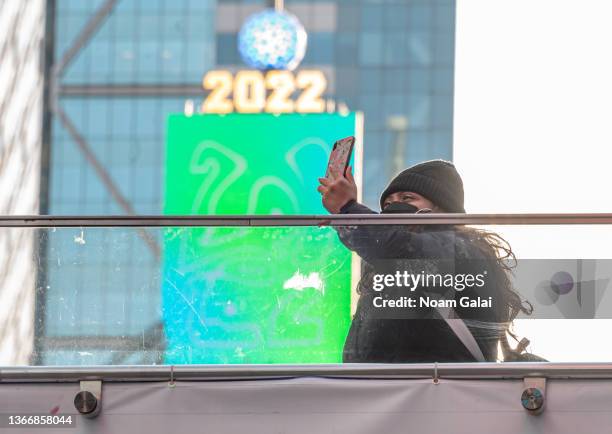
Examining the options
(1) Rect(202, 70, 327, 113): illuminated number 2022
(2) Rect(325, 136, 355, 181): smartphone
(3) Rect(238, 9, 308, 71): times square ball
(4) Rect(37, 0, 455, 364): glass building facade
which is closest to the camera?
(2) Rect(325, 136, 355, 181): smartphone

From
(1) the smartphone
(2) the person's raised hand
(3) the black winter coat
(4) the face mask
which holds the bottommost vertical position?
(3) the black winter coat

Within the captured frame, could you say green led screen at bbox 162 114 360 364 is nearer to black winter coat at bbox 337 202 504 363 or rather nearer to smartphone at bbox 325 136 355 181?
black winter coat at bbox 337 202 504 363

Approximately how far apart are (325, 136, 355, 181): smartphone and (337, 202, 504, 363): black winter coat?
0.70 ft

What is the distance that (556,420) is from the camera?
23.1 ft

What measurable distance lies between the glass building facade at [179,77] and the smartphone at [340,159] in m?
70.8

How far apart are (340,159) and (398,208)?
0.44m

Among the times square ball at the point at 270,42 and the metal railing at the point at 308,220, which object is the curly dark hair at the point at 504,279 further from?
the times square ball at the point at 270,42

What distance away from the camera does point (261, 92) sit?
27234mm

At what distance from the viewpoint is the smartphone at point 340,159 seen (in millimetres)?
6863

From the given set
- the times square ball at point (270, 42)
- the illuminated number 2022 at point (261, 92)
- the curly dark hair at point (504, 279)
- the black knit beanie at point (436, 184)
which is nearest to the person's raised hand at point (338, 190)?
the black knit beanie at point (436, 184)

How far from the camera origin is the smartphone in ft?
22.5
